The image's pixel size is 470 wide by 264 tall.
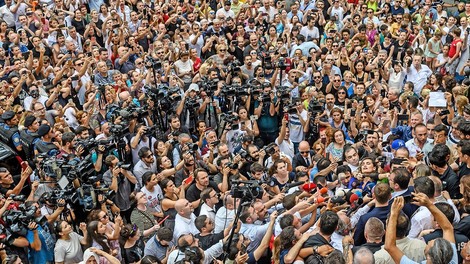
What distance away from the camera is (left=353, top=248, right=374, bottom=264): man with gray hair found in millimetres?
4855

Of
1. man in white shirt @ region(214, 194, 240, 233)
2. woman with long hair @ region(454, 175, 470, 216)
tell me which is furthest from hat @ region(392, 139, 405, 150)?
man in white shirt @ region(214, 194, 240, 233)

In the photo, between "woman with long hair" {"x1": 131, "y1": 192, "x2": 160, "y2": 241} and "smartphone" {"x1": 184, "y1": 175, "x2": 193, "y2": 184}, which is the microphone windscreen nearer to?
"woman with long hair" {"x1": 131, "y1": 192, "x2": 160, "y2": 241}

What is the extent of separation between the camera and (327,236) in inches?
222

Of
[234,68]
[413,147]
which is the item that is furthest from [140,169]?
[413,147]

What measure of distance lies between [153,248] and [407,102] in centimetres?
466

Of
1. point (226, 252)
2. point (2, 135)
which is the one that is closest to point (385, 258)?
point (226, 252)

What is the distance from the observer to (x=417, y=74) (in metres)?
11.3

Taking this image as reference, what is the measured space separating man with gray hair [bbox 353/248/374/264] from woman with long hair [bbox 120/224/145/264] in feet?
8.04

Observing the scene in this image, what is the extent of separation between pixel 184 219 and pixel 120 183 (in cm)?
126

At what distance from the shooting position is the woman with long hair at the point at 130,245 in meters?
6.59

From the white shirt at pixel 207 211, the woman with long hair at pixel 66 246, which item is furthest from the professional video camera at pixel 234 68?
the woman with long hair at pixel 66 246

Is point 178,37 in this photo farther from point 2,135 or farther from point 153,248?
point 153,248

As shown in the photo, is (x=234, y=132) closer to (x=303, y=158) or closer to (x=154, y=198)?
(x=303, y=158)

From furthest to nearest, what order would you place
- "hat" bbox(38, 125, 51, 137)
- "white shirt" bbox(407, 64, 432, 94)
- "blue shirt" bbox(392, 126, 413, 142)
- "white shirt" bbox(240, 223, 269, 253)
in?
"white shirt" bbox(407, 64, 432, 94)
"blue shirt" bbox(392, 126, 413, 142)
"hat" bbox(38, 125, 51, 137)
"white shirt" bbox(240, 223, 269, 253)
